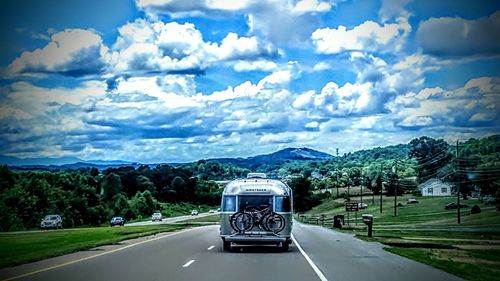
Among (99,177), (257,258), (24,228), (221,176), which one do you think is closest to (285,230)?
(257,258)

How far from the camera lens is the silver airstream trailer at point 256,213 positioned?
26.4 m

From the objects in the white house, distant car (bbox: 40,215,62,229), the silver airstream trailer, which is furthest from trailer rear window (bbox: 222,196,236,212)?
the white house

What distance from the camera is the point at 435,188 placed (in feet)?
365

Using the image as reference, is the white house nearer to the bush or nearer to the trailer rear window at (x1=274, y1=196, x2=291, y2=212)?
the bush

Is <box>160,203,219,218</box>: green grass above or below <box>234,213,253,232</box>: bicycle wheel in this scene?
below

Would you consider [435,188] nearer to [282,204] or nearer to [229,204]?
[282,204]

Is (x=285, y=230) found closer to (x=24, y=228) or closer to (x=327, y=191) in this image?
(x=24, y=228)

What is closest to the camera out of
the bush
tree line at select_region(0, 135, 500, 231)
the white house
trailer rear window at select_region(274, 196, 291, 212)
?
trailer rear window at select_region(274, 196, 291, 212)

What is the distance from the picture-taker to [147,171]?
123 metres

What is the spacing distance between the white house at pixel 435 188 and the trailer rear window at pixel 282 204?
79.3 metres

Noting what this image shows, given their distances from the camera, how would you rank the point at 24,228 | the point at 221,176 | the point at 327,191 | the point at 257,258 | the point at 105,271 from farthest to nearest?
1. the point at 327,191
2. the point at 221,176
3. the point at 24,228
4. the point at 257,258
5. the point at 105,271

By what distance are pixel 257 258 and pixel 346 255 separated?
11.0 ft

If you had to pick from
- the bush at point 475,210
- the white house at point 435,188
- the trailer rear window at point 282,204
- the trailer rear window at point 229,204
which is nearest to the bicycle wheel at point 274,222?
the trailer rear window at point 282,204

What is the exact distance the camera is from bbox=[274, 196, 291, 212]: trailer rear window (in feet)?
88.3
